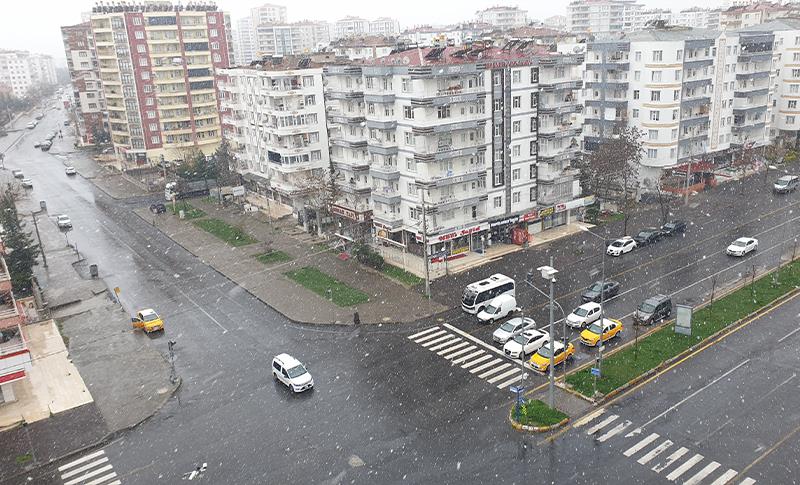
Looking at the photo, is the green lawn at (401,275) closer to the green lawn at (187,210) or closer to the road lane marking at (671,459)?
the road lane marking at (671,459)

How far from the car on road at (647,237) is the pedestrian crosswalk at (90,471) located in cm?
4828

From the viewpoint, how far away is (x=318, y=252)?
63.8 metres

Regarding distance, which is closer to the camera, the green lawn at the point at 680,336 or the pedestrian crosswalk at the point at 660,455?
the pedestrian crosswalk at the point at 660,455

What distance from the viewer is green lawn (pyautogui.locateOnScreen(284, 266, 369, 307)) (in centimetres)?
5128

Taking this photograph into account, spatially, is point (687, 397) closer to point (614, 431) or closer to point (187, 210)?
point (614, 431)

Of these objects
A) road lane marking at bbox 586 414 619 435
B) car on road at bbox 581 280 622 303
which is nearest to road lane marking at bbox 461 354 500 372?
road lane marking at bbox 586 414 619 435

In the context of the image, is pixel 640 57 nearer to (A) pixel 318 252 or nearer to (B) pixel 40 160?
(A) pixel 318 252

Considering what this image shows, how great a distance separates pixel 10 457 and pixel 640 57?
239ft

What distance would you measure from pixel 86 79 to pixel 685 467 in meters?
141

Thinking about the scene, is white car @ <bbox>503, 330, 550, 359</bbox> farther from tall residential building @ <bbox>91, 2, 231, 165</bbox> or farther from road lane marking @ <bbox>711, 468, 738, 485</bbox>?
tall residential building @ <bbox>91, 2, 231, 165</bbox>

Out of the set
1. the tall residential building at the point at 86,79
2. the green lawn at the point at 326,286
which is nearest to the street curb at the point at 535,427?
the green lawn at the point at 326,286

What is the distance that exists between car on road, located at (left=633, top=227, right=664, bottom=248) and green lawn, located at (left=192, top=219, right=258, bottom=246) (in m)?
39.4

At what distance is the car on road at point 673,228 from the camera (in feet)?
204

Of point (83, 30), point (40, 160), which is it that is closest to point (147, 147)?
point (40, 160)
